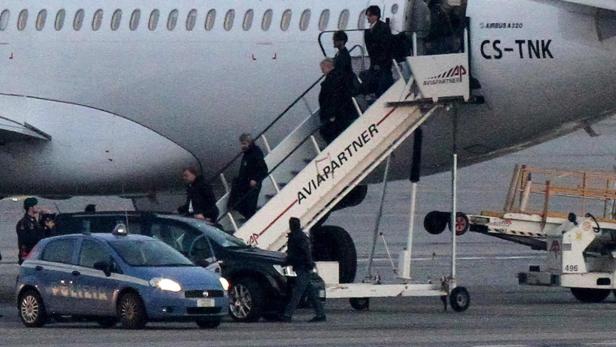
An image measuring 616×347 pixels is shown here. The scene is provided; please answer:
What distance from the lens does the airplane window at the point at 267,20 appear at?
30250 millimetres

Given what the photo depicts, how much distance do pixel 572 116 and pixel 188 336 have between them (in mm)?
7991

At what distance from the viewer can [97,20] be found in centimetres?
3186

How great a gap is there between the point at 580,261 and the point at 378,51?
5.25 meters

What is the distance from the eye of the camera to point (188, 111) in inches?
1217

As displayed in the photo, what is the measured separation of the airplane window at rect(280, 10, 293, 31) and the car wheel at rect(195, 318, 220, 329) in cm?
662

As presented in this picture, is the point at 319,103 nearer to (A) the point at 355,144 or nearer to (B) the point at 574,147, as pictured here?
(A) the point at 355,144

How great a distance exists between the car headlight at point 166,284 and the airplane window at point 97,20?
833cm

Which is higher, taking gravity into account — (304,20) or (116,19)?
(116,19)

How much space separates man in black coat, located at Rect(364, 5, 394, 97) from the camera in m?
28.3

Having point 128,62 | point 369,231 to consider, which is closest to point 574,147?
point 369,231

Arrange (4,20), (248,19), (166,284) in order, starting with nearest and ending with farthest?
1. (166,284)
2. (248,19)
3. (4,20)

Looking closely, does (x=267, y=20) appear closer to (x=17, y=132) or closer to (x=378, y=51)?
(x=378, y=51)

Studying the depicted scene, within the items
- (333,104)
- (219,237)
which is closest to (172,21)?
(333,104)

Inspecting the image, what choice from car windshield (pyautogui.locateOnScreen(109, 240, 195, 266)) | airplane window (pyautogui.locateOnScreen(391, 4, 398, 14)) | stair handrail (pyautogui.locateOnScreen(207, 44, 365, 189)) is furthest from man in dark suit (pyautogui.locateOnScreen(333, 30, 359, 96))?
car windshield (pyautogui.locateOnScreen(109, 240, 195, 266))
